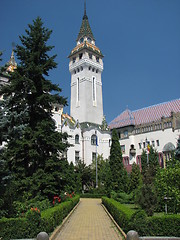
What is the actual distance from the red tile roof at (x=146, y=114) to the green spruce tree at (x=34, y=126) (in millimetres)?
32695

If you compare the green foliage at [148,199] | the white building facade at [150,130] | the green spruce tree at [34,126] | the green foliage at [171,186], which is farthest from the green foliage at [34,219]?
the white building facade at [150,130]

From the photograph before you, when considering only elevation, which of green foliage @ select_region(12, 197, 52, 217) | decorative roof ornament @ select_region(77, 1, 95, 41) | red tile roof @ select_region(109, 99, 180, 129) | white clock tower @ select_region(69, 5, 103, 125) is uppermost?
decorative roof ornament @ select_region(77, 1, 95, 41)

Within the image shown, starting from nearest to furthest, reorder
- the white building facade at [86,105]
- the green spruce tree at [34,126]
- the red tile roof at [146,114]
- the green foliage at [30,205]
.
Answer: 1. the green foliage at [30,205]
2. the green spruce tree at [34,126]
3. the red tile roof at [146,114]
4. the white building facade at [86,105]

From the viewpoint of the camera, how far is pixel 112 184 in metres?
33.3

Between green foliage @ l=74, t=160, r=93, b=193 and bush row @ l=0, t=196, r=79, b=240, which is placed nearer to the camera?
bush row @ l=0, t=196, r=79, b=240

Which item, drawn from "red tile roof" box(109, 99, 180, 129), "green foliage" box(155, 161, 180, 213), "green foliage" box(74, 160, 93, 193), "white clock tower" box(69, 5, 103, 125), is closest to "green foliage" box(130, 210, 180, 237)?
"green foliage" box(155, 161, 180, 213)

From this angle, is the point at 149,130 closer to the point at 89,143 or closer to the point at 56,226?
the point at 89,143

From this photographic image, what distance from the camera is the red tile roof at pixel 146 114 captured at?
1892 inches

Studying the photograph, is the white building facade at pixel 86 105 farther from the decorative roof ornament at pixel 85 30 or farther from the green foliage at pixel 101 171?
the green foliage at pixel 101 171

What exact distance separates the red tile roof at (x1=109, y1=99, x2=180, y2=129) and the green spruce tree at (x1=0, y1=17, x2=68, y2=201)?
32.7m

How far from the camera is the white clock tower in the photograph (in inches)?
2275

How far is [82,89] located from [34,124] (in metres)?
40.2

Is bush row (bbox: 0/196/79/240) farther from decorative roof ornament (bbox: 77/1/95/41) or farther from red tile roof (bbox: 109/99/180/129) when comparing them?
decorative roof ornament (bbox: 77/1/95/41)

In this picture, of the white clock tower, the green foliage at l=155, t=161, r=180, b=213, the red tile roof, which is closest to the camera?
the green foliage at l=155, t=161, r=180, b=213
